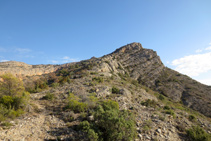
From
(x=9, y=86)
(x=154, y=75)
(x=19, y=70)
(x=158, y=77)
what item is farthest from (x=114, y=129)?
(x=19, y=70)

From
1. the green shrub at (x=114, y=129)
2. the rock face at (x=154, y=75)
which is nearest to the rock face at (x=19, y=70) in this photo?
the rock face at (x=154, y=75)

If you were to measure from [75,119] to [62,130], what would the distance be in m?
1.35

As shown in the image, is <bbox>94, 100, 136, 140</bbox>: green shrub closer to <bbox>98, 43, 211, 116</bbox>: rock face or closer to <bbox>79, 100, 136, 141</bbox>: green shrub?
<bbox>79, 100, 136, 141</bbox>: green shrub

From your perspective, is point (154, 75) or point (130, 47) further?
point (130, 47)

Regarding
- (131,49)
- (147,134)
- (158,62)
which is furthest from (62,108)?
(131,49)

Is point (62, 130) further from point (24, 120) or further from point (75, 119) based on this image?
point (24, 120)

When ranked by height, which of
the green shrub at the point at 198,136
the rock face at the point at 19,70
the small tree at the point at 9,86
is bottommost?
the green shrub at the point at 198,136

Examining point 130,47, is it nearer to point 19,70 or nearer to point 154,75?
point 154,75

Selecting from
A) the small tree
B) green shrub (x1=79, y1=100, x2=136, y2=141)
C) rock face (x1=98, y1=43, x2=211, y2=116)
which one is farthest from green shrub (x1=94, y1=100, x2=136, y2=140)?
rock face (x1=98, y1=43, x2=211, y2=116)

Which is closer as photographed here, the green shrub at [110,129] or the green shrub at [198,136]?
the green shrub at [110,129]

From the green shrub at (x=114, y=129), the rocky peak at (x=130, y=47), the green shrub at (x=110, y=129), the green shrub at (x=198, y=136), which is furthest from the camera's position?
the rocky peak at (x=130, y=47)

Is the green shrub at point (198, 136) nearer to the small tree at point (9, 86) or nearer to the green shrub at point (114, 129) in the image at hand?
the green shrub at point (114, 129)

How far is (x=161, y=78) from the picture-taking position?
37312 mm

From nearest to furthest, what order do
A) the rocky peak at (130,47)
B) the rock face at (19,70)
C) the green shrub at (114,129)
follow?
the green shrub at (114,129), the rock face at (19,70), the rocky peak at (130,47)
